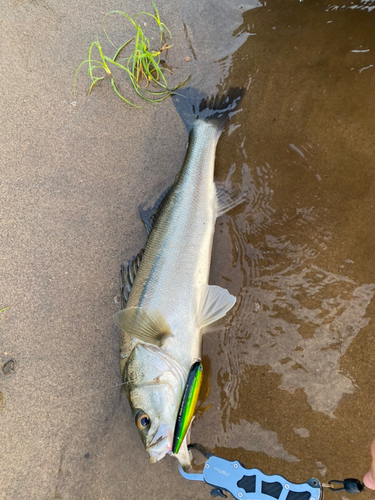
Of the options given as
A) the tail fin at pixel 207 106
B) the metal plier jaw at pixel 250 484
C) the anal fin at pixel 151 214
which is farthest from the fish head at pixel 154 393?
the tail fin at pixel 207 106

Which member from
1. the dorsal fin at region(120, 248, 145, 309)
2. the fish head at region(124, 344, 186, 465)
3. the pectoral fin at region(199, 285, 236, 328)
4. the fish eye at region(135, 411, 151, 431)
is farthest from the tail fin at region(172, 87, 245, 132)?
the fish eye at region(135, 411, 151, 431)

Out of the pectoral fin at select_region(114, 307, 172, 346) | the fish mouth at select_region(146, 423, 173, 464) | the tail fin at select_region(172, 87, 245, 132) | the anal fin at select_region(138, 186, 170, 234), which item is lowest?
the fish mouth at select_region(146, 423, 173, 464)

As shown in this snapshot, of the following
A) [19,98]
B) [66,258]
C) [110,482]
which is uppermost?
[19,98]

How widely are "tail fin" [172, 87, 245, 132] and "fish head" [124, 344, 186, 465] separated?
6.33ft

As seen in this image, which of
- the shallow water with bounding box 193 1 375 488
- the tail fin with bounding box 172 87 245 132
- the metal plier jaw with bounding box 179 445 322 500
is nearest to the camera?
the metal plier jaw with bounding box 179 445 322 500

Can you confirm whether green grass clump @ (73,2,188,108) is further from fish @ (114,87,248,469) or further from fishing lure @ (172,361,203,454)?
fishing lure @ (172,361,203,454)

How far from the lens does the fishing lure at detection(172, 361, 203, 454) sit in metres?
2.08

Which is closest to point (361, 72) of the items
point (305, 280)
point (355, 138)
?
point (355, 138)

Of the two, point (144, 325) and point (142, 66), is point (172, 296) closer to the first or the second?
point (144, 325)

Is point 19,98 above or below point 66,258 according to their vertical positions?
above

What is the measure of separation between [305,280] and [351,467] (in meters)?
1.36

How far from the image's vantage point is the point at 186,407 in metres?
2.10

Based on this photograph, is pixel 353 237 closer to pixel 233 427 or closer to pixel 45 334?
pixel 233 427

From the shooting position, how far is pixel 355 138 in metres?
2.65
